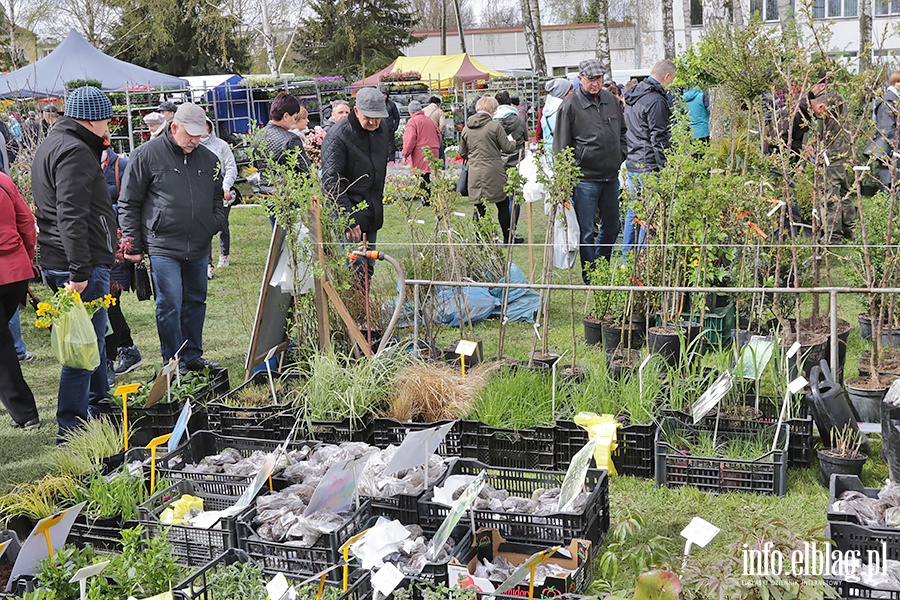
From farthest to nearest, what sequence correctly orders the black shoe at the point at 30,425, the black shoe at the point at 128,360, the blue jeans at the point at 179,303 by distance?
the black shoe at the point at 128,360 < the blue jeans at the point at 179,303 < the black shoe at the point at 30,425

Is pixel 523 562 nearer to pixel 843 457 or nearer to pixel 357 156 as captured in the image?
pixel 843 457

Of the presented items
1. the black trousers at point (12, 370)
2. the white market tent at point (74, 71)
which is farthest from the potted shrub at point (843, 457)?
the white market tent at point (74, 71)

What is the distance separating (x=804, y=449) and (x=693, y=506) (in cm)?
69

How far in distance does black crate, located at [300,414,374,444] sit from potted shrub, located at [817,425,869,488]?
6.50 feet

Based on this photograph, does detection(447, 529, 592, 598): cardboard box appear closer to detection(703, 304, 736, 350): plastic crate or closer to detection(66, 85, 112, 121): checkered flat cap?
detection(703, 304, 736, 350): plastic crate

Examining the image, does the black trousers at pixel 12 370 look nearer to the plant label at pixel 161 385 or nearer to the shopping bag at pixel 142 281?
the plant label at pixel 161 385

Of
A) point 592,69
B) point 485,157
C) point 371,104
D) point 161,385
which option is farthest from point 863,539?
point 485,157

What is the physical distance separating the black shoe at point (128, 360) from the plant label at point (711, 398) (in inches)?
147

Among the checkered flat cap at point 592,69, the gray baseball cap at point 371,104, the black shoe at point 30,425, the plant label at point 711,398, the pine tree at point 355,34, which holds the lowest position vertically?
the black shoe at point 30,425

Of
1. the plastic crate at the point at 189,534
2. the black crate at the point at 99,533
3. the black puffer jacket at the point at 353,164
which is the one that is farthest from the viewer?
the black puffer jacket at the point at 353,164

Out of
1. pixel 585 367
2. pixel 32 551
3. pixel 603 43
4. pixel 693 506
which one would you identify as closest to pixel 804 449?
pixel 693 506

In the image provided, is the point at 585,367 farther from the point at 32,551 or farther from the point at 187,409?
the point at 32,551

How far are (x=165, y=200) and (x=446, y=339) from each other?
2077 mm

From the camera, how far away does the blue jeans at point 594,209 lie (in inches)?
266
